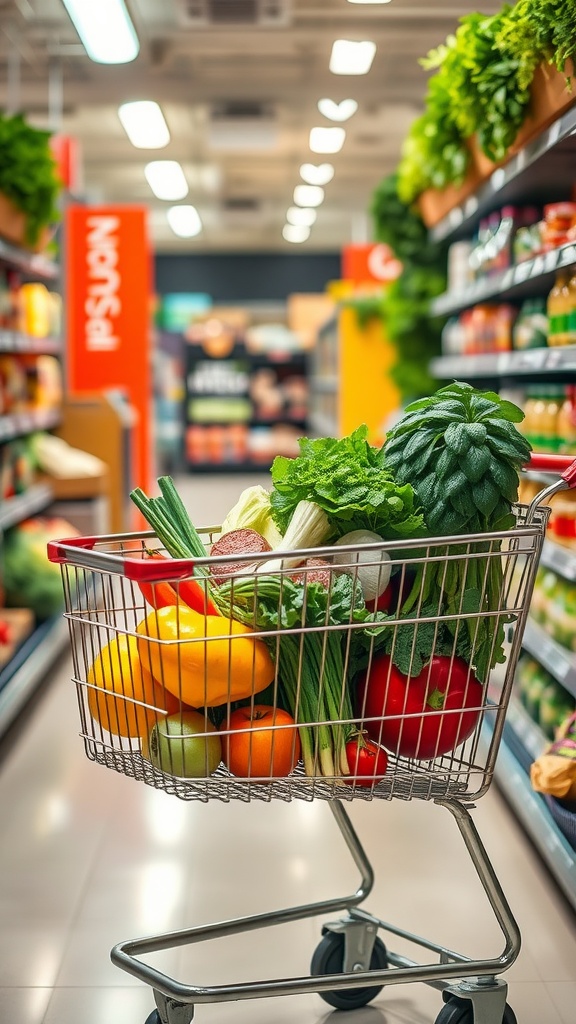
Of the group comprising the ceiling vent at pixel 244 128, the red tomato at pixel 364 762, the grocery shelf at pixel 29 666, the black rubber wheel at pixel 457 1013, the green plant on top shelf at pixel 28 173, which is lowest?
the grocery shelf at pixel 29 666

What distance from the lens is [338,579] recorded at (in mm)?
1785

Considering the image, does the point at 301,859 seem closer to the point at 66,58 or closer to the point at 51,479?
the point at 51,479

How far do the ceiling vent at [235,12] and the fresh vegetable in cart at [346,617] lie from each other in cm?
546

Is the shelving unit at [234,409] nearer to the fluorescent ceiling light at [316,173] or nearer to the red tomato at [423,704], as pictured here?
the fluorescent ceiling light at [316,173]

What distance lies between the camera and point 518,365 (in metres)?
3.62

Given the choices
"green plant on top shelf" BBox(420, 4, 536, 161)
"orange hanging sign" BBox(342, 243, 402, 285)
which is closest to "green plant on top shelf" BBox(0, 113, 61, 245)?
"green plant on top shelf" BBox(420, 4, 536, 161)

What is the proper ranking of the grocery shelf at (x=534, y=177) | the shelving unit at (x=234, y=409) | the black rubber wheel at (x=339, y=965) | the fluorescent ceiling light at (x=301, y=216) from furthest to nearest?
the fluorescent ceiling light at (x=301, y=216) → the shelving unit at (x=234, y=409) → the grocery shelf at (x=534, y=177) → the black rubber wheel at (x=339, y=965)

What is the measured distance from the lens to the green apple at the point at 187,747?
1.73m

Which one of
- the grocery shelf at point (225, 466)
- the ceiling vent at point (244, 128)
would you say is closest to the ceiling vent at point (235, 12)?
the ceiling vent at point (244, 128)

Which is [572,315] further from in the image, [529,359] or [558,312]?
[529,359]

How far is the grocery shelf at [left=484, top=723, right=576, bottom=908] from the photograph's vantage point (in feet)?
8.59

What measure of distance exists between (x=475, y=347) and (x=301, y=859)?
8.06ft

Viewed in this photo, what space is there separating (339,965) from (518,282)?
222 centimetres

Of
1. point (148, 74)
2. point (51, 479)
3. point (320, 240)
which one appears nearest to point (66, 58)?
point (148, 74)
